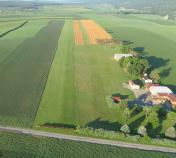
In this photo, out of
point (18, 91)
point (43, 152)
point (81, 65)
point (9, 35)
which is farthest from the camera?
point (9, 35)

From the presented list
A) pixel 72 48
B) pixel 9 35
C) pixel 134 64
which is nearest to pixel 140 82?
pixel 134 64

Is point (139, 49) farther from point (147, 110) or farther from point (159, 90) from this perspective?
point (147, 110)

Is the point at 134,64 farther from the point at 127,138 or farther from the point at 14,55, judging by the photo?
the point at 14,55

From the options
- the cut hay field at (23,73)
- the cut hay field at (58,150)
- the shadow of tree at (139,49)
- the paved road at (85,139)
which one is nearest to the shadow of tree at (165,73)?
the shadow of tree at (139,49)

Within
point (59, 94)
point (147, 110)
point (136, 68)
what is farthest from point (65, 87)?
point (147, 110)

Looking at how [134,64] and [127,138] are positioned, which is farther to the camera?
[134,64]

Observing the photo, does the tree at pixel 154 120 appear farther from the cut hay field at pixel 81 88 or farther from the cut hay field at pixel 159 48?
the cut hay field at pixel 159 48

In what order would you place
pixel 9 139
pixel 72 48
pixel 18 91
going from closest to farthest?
pixel 9 139, pixel 18 91, pixel 72 48
